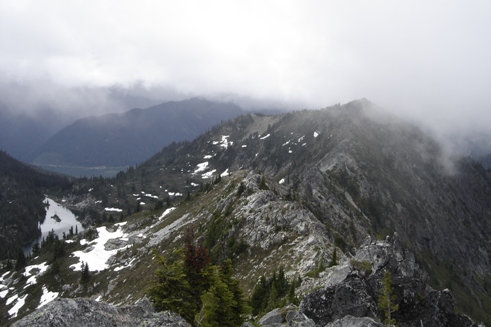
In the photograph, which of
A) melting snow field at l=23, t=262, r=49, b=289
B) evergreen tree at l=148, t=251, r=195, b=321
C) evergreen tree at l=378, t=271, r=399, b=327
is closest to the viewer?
evergreen tree at l=148, t=251, r=195, b=321

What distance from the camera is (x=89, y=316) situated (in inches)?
605

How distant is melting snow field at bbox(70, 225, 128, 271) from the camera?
109150 millimetres

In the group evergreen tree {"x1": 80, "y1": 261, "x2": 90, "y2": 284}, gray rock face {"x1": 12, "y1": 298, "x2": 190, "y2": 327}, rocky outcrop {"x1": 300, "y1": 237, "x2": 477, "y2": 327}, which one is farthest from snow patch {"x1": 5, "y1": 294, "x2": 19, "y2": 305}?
gray rock face {"x1": 12, "y1": 298, "x2": 190, "y2": 327}

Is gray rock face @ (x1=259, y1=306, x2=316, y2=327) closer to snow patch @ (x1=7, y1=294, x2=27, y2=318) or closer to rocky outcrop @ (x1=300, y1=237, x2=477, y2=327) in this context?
rocky outcrop @ (x1=300, y1=237, x2=477, y2=327)

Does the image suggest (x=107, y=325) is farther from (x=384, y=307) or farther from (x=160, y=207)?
(x=160, y=207)

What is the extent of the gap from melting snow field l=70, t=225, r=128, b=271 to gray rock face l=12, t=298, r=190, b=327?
317 feet

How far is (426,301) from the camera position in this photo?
2572 cm

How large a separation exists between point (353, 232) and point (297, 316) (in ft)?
439

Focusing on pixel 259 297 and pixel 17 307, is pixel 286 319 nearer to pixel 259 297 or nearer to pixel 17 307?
pixel 259 297

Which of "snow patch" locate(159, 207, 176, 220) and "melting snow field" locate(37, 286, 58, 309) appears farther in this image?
"snow patch" locate(159, 207, 176, 220)

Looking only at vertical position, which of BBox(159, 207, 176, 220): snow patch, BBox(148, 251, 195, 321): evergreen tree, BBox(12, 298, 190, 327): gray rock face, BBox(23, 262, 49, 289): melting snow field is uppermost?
BBox(12, 298, 190, 327): gray rock face

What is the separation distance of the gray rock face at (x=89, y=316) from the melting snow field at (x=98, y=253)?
9648 centimetres

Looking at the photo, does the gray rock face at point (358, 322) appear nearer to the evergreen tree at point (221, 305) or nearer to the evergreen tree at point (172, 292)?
the evergreen tree at point (221, 305)

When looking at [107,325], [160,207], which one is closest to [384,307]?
[107,325]
